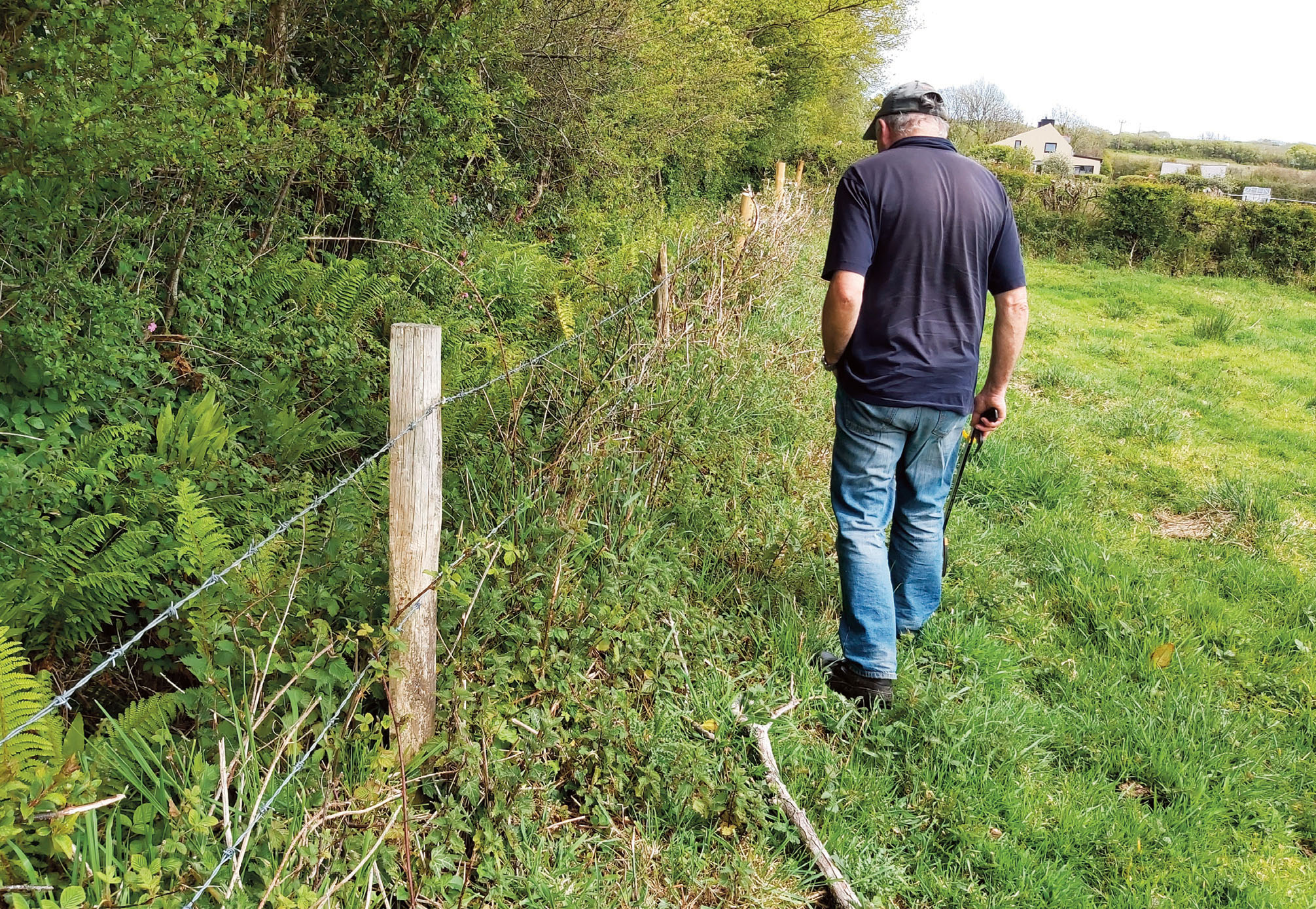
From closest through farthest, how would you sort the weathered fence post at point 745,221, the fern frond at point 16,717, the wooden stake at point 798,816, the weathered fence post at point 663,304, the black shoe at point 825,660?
the fern frond at point 16,717 → the wooden stake at point 798,816 → the black shoe at point 825,660 → the weathered fence post at point 663,304 → the weathered fence post at point 745,221

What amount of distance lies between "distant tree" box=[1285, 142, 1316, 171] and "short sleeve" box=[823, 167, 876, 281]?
75588 millimetres

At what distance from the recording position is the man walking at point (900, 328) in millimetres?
3328

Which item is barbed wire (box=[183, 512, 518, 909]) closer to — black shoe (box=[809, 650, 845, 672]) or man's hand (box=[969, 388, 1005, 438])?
black shoe (box=[809, 650, 845, 672])

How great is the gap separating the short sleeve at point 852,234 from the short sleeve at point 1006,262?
0.57 metres

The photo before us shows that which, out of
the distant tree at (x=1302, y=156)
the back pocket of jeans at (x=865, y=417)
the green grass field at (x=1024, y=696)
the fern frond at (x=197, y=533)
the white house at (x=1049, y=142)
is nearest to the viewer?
the fern frond at (x=197, y=533)

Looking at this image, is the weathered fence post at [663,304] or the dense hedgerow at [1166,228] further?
the dense hedgerow at [1166,228]

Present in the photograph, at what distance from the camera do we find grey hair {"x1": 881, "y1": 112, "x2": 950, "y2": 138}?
3.47 m

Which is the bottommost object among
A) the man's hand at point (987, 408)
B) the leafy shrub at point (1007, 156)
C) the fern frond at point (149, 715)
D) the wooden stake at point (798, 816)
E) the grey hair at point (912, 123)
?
the wooden stake at point (798, 816)

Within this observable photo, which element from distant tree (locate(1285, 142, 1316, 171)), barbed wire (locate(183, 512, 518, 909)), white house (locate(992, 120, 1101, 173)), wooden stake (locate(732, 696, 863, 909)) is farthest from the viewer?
white house (locate(992, 120, 1101, 173))

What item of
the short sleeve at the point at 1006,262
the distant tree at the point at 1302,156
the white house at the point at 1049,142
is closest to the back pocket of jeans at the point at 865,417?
the short sleeve at the point at 1006,262

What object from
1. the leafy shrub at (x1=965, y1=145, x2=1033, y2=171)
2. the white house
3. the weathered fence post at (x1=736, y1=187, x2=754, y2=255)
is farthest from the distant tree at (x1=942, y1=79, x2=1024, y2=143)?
the weathered fence post at (x1=736, y1=187, x2=754, y2=255)

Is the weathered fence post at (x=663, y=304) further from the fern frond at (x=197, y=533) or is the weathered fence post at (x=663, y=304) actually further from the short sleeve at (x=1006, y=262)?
the fern frond at (x=197, y=533)

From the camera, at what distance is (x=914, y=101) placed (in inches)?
136

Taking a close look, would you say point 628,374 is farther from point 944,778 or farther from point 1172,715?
point 1172,715
